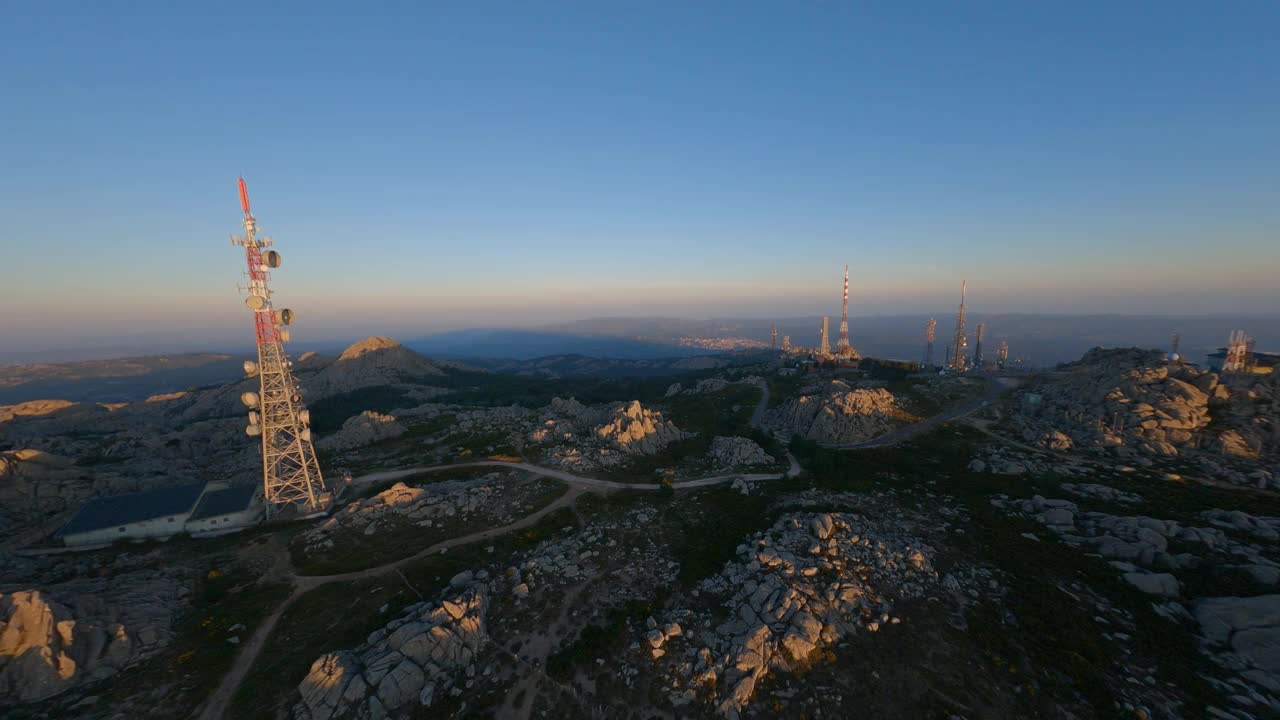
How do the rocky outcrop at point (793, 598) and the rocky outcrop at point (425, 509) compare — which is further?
the rocky outcrop at point (425, 509)

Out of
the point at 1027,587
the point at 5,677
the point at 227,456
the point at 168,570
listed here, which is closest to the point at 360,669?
the point at 5,677

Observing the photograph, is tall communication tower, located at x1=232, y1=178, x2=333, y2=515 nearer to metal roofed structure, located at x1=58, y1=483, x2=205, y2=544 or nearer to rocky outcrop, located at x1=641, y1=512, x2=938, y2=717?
metal roofed structure, located at x1=58, y1=483, x2=205, y2=544

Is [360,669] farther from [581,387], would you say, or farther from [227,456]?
[581,387]

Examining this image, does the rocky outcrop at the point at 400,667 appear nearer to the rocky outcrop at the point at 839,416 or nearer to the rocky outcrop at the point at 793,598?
the rocky outcrop at the point at 793,598

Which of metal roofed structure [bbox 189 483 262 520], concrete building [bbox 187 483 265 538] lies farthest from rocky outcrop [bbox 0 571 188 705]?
metal roofed structure [bbox 189 483 262 520]

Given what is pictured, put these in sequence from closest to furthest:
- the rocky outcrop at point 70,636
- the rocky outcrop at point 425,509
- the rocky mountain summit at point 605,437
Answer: the rocky outcrop at point 70,636 < the rocky outcrop at point 425,509 < the rocky mountain summit at point 605,437

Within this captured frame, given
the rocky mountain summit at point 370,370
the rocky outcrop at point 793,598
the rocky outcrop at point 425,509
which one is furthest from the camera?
the rocky mountain summit at point 370,370

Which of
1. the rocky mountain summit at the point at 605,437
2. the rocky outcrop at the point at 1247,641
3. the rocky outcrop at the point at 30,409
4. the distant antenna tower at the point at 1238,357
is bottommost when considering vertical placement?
the rocky outcrop at the point at 1247,641

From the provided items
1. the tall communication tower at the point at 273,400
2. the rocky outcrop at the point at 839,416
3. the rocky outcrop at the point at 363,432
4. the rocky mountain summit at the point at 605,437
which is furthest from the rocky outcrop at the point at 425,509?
the rocky outcrop at the point at 839,416
